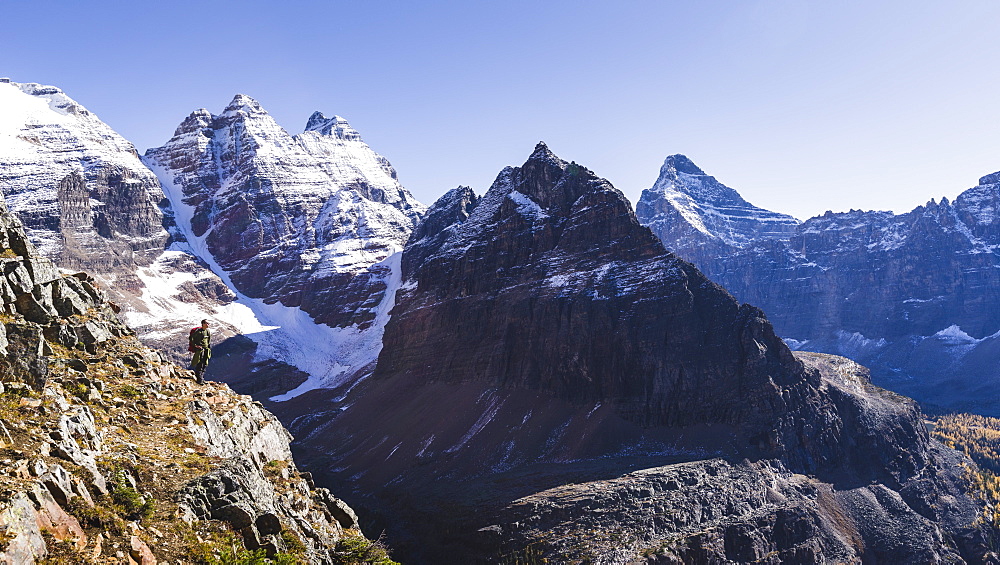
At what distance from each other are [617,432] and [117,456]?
123m

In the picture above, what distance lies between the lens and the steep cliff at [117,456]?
21.1 m

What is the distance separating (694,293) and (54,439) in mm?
152940

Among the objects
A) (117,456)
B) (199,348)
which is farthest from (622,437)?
(117,456)

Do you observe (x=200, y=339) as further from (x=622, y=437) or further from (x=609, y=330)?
(x=609, y=330)

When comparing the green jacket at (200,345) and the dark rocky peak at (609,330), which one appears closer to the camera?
the green jacket at (200,345)

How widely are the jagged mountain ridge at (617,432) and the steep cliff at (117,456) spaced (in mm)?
73619

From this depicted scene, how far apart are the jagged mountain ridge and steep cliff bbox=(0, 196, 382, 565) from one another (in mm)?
73619

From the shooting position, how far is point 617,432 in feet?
466

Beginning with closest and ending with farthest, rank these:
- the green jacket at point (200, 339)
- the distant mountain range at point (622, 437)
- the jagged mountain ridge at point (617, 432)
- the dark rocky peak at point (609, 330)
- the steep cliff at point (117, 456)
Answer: the steep cliff at point (117, 456) → the green jacket at point (200, 339) → the distant mountain range at point (622, 437) → the jagged mountain ridge at point (617, 432) → the dark rocky peak at point (609, 330)

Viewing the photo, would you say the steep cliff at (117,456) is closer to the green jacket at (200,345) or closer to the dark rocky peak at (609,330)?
the green jacket at (200,345)

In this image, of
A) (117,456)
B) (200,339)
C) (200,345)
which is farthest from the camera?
(200,345)

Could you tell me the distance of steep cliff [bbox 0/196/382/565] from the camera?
21094 mm

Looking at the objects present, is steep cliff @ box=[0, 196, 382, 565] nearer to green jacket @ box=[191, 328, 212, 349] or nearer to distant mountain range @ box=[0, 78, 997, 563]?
green jacket @ box=[191, 328, 212, 349]

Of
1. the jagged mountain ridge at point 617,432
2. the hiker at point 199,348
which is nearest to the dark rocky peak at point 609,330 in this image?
the jagged mountain ridge at point 617,432
